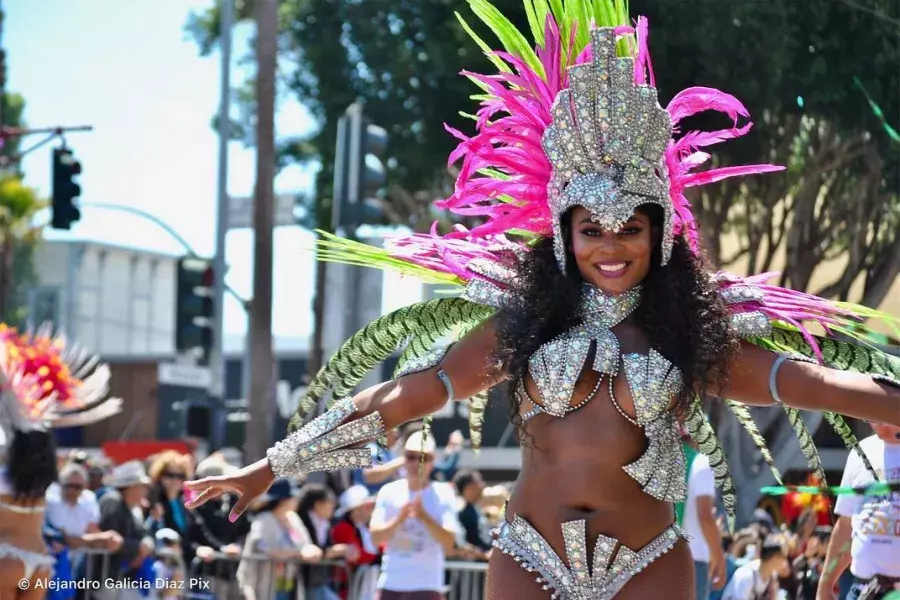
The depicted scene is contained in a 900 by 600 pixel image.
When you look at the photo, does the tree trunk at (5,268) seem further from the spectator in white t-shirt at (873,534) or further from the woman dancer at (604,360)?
the woman dancer at (604,360)

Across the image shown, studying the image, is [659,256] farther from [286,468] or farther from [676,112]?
[286,468]

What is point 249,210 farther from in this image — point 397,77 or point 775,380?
point 775,380

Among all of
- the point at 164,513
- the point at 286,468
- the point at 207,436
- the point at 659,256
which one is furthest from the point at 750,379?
the point at 207,436

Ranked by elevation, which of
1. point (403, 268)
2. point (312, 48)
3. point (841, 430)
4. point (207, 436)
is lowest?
point (207, 436)

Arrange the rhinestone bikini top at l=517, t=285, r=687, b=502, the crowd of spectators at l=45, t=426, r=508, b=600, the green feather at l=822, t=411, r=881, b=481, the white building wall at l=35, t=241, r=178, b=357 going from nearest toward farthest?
1. the rhinestone bikini top at l=517, t=285, r=687, b=502
2. the green feather at l=822, t=411, r=881, b=481
3. the crowd of spectators at l=45, t=426, r=508, b=600
4. the white building wall at l=35, t=241, r=178, b=357

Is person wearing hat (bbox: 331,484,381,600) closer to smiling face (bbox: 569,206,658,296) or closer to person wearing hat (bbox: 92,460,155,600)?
person wearing hat (bbox: 92,460,155,600)

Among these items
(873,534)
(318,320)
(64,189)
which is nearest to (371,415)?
(873,534)

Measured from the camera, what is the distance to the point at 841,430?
4.52 metres

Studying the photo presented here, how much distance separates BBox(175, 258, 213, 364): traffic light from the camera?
15852 mm

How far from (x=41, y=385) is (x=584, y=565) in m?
4.72

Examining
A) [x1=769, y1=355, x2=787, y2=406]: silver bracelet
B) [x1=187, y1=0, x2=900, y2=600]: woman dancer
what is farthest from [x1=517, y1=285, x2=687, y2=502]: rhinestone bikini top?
[x1=769, y1=355, x2=787, y2=406]: silver bracelet

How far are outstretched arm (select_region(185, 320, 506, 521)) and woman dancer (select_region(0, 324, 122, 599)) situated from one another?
146 inches

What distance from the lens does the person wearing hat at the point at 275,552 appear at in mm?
9500

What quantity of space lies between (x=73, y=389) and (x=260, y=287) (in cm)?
673
